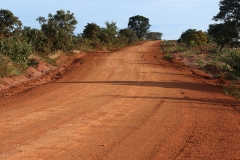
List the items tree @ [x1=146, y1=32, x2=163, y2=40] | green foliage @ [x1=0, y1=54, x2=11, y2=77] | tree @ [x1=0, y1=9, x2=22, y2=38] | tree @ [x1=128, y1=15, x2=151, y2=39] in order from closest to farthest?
green foliage @ [x1=0, y1=54, x2=11, y2=77] < tree @ [x1=0, y1=9, x2=22, y2=38] < tree @ [x1=128, y1=15, x2=151, y2=39] < tree @ [x1=146, y1=32, x2=163, y2=40]

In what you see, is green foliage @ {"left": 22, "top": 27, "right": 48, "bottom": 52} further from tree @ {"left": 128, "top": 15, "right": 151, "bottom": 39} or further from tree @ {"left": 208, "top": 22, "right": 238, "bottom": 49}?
tree @ {"left": 128, "top": 15, "right": 151, "bottom": 39}

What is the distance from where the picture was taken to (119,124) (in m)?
7.89

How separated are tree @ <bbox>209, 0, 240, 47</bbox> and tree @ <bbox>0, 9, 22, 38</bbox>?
15513 millimetres

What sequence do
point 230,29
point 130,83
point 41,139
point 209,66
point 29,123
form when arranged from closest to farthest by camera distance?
1. point 41,139
2. point 29,123
3. point 130,83
4. point 209,66
5. point 230,29

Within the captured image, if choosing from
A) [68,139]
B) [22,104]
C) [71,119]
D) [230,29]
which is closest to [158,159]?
[68,139]

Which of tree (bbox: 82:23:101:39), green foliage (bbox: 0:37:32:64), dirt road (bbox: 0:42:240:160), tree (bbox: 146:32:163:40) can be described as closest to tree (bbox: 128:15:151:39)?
tree (bbox: 146:32:163:40)

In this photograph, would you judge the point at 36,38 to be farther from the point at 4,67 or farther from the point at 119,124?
the point at 119,124

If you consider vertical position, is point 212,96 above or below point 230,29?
below

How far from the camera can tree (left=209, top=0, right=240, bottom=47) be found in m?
28.9

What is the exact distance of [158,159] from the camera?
18.4ft

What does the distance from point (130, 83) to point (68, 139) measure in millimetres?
8762

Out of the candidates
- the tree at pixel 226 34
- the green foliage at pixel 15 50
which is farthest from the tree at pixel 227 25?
the green foliage at pixel 15 50

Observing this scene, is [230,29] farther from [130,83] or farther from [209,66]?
A: [130,83]

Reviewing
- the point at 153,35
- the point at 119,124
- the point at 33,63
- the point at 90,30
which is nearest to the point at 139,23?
the point at 153,35
